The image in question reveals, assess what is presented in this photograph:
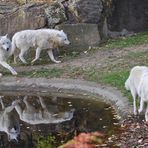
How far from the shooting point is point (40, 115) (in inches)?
455

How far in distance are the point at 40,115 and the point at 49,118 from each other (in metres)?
0.38

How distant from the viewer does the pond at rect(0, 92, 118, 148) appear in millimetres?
9898

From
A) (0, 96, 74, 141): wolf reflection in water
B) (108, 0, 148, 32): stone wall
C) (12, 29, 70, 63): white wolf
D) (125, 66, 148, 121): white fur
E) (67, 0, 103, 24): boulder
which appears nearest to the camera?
(125, 66, 148, 121): white fur

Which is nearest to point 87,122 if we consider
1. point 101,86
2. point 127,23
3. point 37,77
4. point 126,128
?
point 126,128

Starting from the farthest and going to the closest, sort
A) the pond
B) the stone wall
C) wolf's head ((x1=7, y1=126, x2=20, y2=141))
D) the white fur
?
the stone wall
wolf's head ((x1=7, y1=126, x2=20, y2=141))
the pond
the white fur

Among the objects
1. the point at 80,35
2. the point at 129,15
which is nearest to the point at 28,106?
the point at 80,35

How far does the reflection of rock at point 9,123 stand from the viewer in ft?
34.0

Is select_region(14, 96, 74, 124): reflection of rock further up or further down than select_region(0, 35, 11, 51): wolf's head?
further down

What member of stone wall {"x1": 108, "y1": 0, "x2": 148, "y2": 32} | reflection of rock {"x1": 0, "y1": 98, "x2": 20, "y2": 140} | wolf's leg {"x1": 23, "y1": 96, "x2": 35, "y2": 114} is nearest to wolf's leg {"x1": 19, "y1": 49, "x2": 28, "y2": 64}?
wolf's leg {"x1": 23, "y1": 96, "x2": 35, "y2": 114}

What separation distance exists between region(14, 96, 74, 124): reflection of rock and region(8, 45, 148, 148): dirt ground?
1727 millimetres

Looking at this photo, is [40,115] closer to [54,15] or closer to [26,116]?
[26,116]

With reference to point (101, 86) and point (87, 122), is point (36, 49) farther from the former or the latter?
point (87, 122)

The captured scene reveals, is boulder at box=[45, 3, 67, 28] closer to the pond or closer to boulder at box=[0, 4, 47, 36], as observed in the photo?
boulder at box=[0, 4, 47, 36]

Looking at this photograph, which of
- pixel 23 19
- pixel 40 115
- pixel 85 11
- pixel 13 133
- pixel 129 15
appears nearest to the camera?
pixel 13 133
